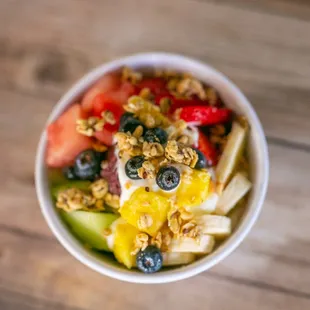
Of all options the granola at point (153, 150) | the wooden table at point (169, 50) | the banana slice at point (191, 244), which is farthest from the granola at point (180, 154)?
the wooden table at point (169, 50)

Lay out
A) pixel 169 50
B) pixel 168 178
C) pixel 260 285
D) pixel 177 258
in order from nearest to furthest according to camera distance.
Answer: pixel 168 178 → pixel 177 258 → pixel 260 285 → pixel 169 50

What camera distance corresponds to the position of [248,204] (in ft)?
2.98

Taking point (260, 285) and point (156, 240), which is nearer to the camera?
point (156, 240)

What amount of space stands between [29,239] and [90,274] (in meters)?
0.12

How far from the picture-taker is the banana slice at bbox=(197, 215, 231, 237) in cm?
86

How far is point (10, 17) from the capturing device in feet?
3.80

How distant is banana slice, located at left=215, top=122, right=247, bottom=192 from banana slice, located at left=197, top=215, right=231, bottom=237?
0.14ft

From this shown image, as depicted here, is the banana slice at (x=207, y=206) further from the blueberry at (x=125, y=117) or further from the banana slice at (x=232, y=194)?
the blueberry at (x=125, y=117)

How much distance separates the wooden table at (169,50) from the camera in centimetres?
101

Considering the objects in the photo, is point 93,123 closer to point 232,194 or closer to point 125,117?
point 125,117

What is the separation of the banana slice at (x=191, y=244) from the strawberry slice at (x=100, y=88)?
0.84 ft

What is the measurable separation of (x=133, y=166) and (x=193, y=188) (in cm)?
9

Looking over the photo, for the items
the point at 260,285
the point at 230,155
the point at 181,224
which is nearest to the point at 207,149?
the point at 230,155

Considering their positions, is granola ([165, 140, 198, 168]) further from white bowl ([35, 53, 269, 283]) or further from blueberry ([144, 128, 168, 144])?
white bowl ([35, 53, 269, 283])
